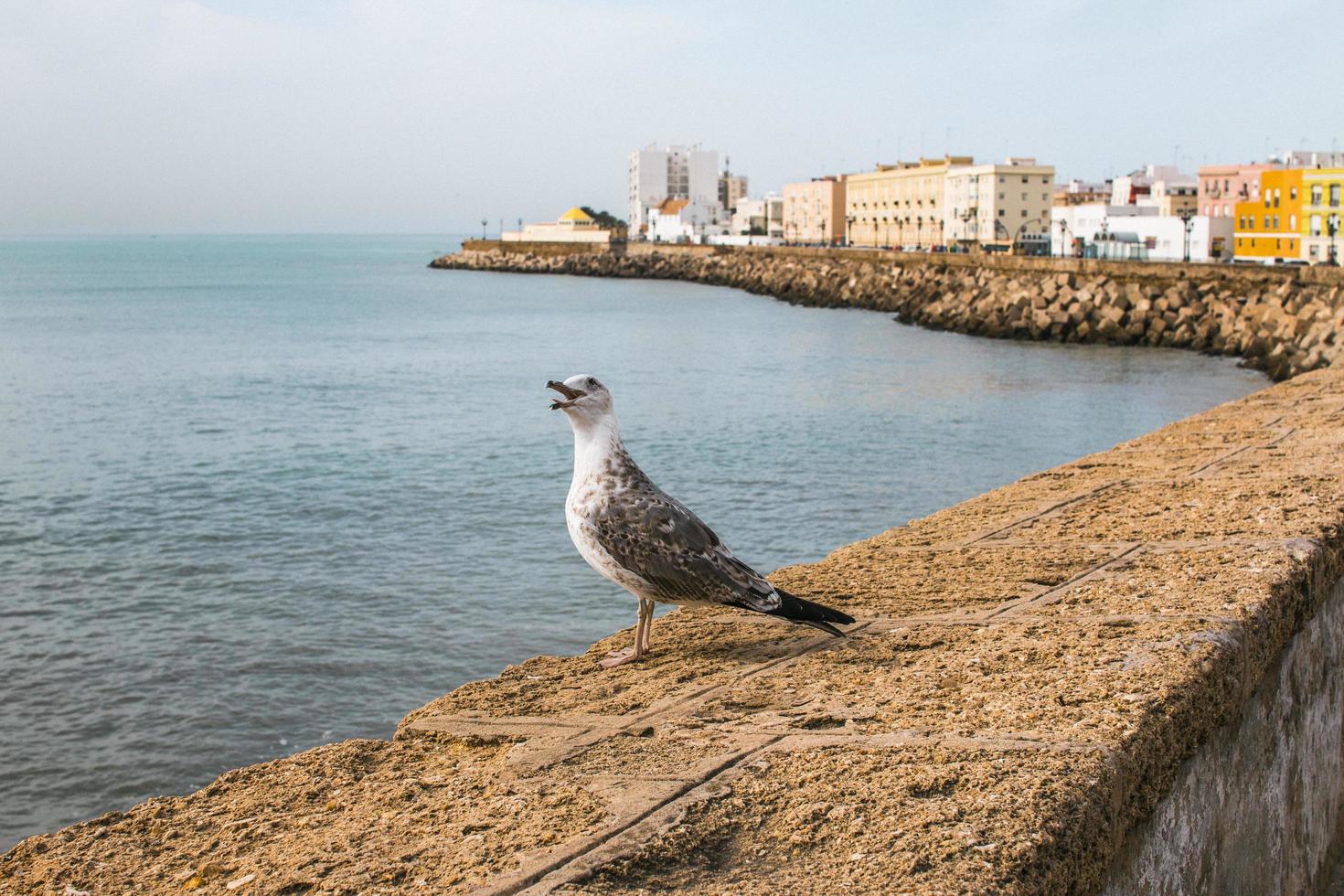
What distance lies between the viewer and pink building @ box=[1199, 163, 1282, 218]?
69.2 metres

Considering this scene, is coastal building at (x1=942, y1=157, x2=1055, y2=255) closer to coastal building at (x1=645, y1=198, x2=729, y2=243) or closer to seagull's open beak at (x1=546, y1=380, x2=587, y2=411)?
coastal building at (x1=645, y1=198, x2=729, y2=243)

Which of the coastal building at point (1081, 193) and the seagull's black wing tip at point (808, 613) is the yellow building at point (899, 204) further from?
the seagull's black wing tip at point (808, 613)

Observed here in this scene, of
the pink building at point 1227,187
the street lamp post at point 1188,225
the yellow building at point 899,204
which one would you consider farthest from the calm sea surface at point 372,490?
the yellow building at point 899,204

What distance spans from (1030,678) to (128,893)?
91.0 inches

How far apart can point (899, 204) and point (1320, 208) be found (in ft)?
151

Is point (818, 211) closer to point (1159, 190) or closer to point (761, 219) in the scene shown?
point (761, 219)

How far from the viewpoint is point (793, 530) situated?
595 inches

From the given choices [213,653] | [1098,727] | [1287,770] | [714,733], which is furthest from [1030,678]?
[213,653]

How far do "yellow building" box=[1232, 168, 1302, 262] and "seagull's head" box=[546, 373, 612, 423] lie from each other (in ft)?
195

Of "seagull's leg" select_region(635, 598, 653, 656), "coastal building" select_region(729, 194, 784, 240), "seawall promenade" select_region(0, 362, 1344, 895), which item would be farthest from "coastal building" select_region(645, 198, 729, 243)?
"seagull's leg" select_region(635, 598, 653, 656)

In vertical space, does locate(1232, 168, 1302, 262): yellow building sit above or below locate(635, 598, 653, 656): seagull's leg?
above

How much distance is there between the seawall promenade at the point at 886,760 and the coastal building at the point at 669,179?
13803 cm

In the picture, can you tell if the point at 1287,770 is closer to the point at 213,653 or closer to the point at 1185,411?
the point at 213,653

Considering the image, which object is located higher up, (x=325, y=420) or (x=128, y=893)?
(x=128, y=893)
